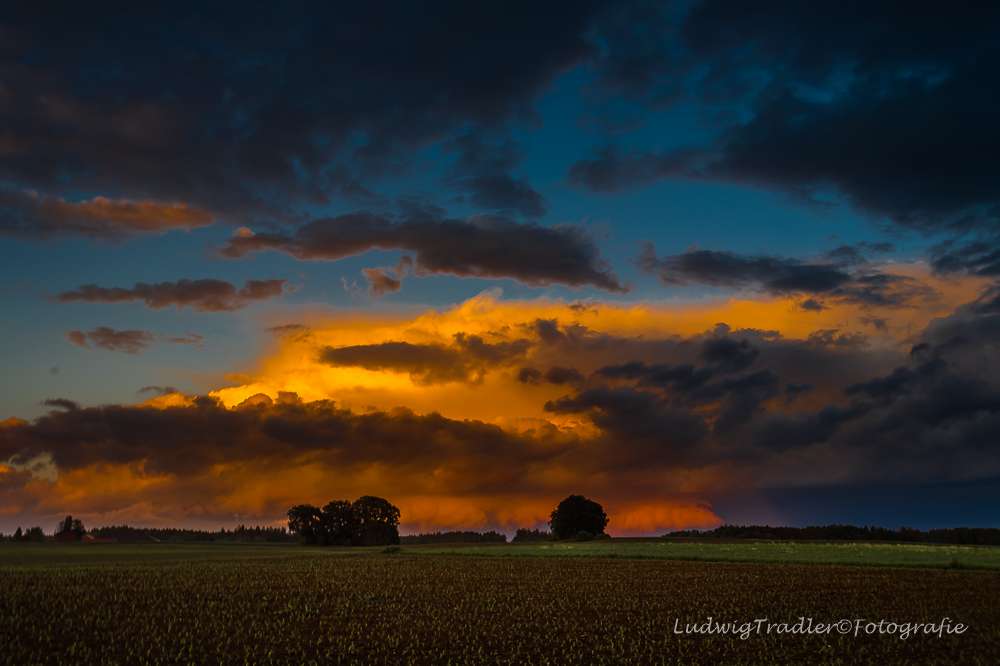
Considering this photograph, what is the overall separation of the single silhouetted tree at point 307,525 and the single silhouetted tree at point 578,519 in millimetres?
54388

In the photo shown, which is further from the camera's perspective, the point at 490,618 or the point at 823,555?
the point at 823,555

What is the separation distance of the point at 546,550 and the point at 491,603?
192 feet

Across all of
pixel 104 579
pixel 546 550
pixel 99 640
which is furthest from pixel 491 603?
pixel 546 550

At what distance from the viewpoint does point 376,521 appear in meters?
150

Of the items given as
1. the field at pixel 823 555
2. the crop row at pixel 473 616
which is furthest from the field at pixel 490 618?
the field at pixel 823 555

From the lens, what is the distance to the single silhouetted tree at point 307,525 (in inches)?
5758

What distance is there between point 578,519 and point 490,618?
116230mm

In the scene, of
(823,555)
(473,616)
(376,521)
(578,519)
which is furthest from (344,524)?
(473,616)

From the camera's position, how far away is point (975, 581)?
41875mm

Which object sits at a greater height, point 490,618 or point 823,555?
point 490,618

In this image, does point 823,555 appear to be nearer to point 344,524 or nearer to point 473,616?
point 473,616

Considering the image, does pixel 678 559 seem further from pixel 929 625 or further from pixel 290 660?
pixel 290 660

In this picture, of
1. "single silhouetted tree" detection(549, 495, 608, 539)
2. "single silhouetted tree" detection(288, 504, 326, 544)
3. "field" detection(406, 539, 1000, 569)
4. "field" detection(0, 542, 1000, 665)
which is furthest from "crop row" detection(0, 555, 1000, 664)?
"single silhouetted tree" detection(288, 504, 326, 544)

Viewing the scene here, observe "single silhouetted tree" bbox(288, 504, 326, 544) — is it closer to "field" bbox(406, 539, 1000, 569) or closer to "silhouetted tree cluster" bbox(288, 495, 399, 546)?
"silhouetted tree cluster" bbox(288, 495, 399, 546)
